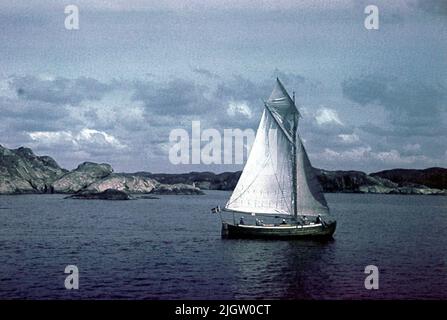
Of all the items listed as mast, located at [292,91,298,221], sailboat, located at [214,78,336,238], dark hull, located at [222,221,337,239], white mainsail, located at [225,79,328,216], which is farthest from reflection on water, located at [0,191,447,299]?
white mainsail, located at [225,79,328,216]

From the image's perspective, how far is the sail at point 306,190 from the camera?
64.8m

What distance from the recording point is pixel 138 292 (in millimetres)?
38562

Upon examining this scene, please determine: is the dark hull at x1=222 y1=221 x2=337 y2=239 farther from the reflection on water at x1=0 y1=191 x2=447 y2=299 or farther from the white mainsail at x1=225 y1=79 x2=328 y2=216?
the white mainsail at x1=225 y1=79 x2=328 y2=216

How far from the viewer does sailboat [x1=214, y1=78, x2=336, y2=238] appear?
6531cm

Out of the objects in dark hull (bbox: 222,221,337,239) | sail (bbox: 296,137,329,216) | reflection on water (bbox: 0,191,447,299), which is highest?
sail (bbox: 296,137,329,216)

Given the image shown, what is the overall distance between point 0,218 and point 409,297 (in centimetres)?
8524

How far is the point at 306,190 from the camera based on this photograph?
214 feet

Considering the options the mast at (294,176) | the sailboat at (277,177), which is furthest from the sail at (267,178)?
the mast at (294,176)

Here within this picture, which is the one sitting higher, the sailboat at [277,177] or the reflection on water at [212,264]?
the sailboat at [277,177]

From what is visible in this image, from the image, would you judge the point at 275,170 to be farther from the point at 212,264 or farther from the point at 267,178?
the point at 212,264

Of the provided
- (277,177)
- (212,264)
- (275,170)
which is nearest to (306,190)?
(277,177)

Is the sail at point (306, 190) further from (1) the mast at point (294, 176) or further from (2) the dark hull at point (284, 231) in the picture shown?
(2) the dark hull at point (284, 231)
